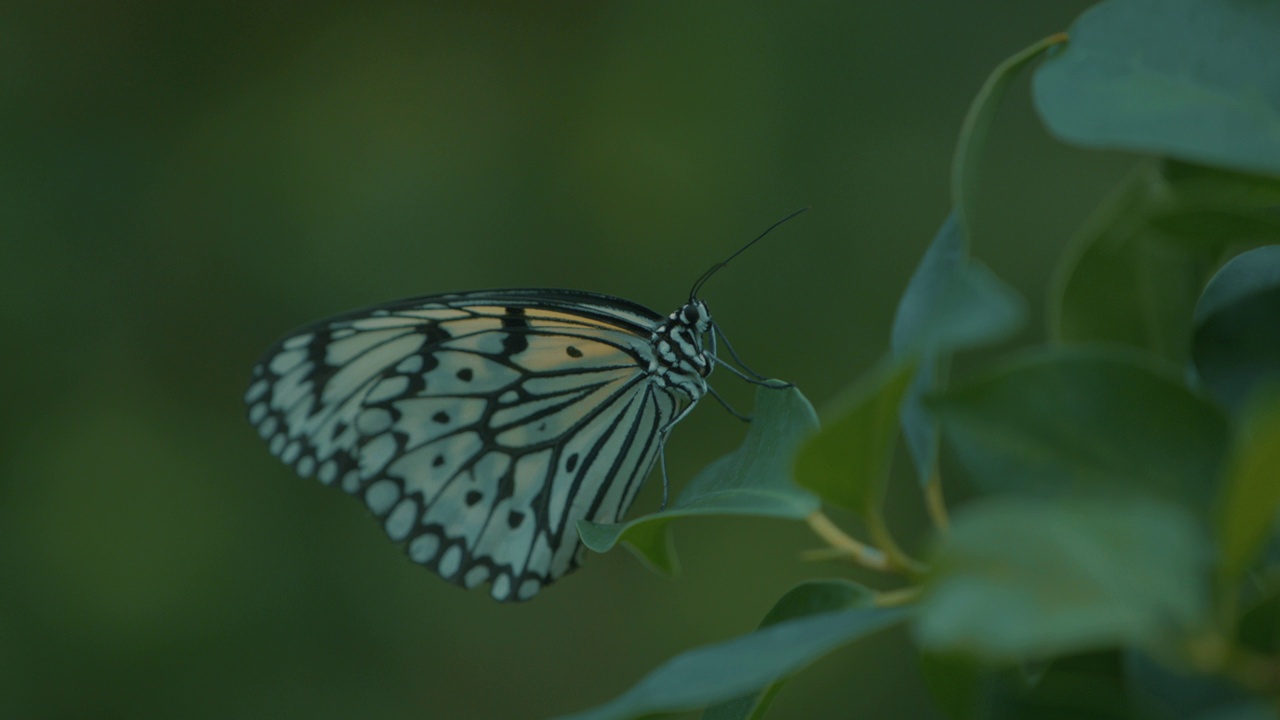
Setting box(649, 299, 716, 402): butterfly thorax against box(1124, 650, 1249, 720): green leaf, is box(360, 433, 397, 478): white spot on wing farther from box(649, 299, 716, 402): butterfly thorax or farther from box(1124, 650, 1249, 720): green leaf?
box(1124, 650, 1249, 720): green leaf

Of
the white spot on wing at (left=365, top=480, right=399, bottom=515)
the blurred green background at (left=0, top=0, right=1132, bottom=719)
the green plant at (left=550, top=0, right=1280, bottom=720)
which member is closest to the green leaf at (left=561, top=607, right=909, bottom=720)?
the green plant at (left=550, top=0, right=1280, bottom=720)

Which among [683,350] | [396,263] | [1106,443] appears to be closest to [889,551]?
[1106,443]

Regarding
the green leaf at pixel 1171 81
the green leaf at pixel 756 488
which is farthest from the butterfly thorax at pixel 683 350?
the green leaf at pixel 1171 81

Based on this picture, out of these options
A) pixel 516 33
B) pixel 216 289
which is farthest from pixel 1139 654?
pixel 516 33

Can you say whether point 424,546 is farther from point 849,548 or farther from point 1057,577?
point 1057,577

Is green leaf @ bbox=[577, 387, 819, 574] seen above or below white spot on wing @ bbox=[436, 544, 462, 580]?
above
